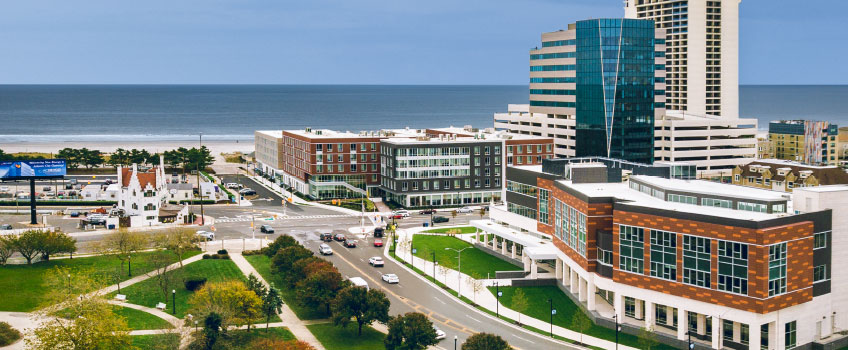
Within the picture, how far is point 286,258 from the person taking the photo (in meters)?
98.9

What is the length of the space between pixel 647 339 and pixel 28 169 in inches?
4002

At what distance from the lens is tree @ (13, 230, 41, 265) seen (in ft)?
352

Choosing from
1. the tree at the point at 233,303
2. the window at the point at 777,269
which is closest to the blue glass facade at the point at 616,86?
the window at the point at 777,269

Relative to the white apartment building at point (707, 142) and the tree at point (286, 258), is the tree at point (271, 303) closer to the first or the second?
the tree at point (286, 258)

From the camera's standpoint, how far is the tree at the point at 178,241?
106 m

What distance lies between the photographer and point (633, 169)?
107m

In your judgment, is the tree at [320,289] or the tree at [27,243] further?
the tree at [27,243]

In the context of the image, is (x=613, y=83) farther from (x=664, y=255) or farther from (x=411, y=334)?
(x=411, y=334)

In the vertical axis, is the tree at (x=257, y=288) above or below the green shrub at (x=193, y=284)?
above

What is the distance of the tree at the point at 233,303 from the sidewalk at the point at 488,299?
979 inches

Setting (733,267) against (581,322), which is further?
(581,322)

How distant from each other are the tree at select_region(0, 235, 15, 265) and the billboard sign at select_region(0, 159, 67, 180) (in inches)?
1095

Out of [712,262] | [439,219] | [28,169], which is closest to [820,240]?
[712,262]

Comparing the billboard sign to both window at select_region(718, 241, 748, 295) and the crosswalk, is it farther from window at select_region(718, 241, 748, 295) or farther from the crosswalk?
window at select_region(718, 241, 748, 295)
